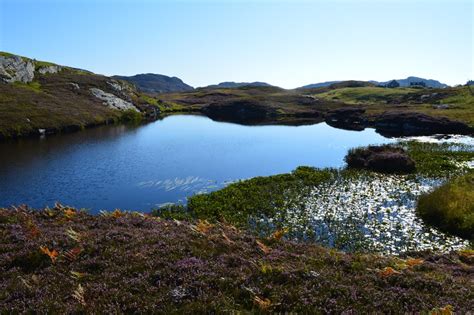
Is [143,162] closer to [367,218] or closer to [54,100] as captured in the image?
[367,218]

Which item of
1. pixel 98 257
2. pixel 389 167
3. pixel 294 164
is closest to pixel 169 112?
pixel 294 164

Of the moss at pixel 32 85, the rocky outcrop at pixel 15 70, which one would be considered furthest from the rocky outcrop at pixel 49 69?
the moss at pixel 32 85

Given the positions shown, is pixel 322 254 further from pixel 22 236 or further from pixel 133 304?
→ pixel 22 236

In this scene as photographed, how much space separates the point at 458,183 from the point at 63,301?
34.7 metres

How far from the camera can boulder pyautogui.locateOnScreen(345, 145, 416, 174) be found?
4338 centimetres

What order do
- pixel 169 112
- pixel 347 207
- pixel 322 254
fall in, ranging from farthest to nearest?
pixel 169 112
pixel 347 207
pixel 322 254

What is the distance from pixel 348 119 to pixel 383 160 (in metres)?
72.2

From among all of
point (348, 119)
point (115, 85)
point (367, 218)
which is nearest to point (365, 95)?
point (348, 119)

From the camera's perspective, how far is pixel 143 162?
51406mm

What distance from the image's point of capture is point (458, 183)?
33.9m

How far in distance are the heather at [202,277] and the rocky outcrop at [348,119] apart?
89131mm

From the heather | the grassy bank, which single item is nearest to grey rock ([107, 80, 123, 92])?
the grassy bank

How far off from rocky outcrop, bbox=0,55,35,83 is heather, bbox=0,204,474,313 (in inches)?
3993

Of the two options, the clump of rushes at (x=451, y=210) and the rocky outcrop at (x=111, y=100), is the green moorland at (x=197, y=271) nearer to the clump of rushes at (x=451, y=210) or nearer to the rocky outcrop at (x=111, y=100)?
the clump of rushes at (x=451, y=210)
